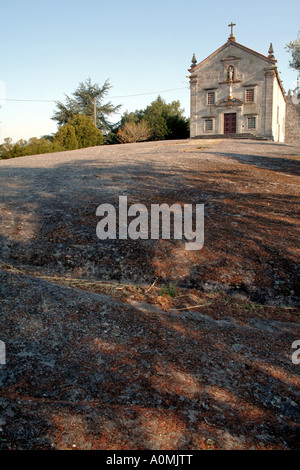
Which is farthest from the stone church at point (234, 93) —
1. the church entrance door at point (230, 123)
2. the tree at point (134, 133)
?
the tree at point (134, 133)

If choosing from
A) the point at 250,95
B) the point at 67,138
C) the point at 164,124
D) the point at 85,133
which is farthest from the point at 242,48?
the point at 67,138

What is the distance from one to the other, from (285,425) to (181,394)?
1.80 ft

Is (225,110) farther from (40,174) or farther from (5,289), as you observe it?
(5,289)

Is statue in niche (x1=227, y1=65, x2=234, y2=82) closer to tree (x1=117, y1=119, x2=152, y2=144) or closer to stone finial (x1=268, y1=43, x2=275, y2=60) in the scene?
stone finial (x1=268, y1=43, x2=275, y2=60)

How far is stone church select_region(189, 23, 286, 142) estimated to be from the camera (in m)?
29.2

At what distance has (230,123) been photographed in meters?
31.0

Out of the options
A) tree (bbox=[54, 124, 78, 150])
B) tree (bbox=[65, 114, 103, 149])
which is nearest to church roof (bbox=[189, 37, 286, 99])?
tree (bbox=[65, 114, 103, 149])

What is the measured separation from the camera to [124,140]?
3056cm

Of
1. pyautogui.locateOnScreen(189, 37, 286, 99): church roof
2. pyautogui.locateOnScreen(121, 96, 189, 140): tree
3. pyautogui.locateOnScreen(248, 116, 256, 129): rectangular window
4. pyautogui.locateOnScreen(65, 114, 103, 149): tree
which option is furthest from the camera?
pyautogui.locateOnScreen(121, 96, 189, 140): tree

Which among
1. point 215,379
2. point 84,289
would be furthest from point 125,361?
point 84,289

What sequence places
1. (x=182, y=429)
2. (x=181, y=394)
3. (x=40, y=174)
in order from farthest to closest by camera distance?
(x=40, y=174)
(x=181, y=394)
(x=182, y=429)

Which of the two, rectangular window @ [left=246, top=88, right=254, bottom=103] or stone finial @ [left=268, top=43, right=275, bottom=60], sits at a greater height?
stone finial @ [left=268, top=43, right=275, bottom=60]
